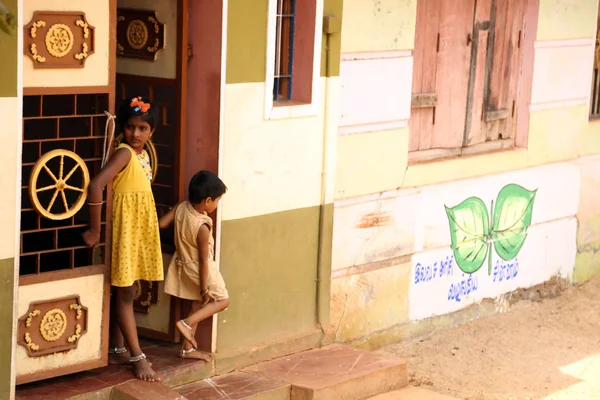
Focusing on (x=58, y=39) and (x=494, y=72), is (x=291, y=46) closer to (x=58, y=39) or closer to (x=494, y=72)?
(x=58, y=39)

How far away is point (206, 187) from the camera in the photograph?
6422 mm

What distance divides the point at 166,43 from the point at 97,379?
6.46 feet

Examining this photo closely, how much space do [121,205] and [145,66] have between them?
1029mm

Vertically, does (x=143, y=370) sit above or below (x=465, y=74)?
below

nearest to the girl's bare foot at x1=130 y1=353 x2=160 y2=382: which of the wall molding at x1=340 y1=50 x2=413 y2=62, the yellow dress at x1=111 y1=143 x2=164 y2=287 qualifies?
the yellow dress at x1=111 y1=143 x2=164 y2=287

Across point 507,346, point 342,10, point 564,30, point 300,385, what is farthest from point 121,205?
point 564,30

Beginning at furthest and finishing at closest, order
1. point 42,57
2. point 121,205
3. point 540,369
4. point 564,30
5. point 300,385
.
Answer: point 564,30 → point 540,369 → point 300,385 → point 121,205 → point 42,57

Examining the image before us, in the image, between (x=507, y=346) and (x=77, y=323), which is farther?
(x=507, y=346)

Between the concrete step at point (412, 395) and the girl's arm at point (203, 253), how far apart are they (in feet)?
4.74

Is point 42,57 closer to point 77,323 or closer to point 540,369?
point 77,323

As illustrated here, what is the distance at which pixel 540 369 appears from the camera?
27.6 ft

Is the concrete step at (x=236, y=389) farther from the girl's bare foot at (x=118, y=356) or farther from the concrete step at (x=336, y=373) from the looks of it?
the girl's bare foot at (x=118, y=356)

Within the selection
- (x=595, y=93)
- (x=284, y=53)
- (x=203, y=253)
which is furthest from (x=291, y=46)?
(x=595, y=93)

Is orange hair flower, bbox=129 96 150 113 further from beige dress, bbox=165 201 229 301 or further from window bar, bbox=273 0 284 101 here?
window bar, bbox=273 0 284 101
